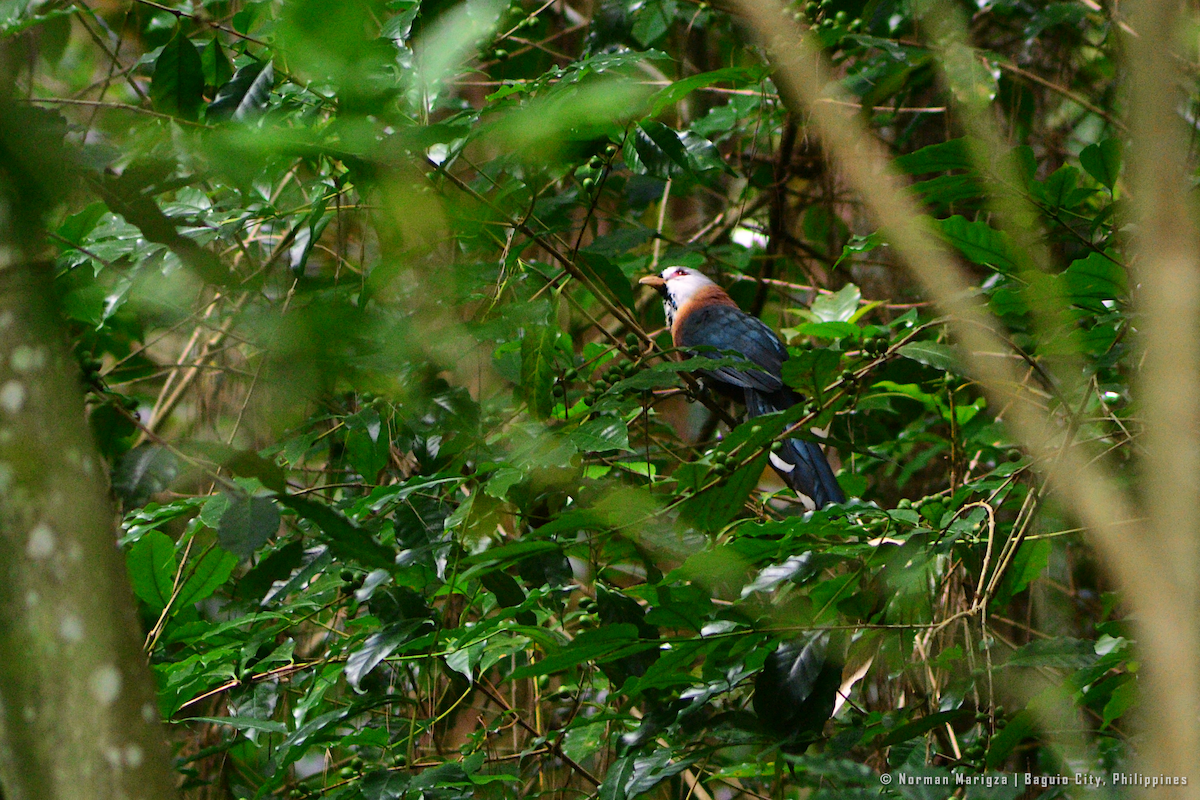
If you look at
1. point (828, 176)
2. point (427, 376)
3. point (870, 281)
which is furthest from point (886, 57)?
point (427, 376)

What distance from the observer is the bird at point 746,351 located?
2.69 metres

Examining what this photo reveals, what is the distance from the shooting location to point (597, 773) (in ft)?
7.21

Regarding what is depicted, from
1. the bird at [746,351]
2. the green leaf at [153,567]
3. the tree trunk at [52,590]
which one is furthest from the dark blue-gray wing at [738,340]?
the tree trunk at [52,590]

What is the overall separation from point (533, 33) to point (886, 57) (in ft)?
3.56

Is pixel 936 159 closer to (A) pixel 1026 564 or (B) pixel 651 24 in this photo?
(A) pixel 1026 564

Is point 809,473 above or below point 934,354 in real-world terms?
below

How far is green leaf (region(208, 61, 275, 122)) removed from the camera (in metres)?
1.77

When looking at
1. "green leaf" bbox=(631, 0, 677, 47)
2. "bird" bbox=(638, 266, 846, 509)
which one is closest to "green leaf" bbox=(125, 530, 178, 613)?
"bird" bbox=(638, 266, 846, 509)

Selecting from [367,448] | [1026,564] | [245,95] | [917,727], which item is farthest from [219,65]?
[1026,564]

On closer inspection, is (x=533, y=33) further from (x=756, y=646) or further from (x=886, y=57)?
(x=756, y=646)

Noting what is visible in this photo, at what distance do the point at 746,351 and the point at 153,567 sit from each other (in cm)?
205

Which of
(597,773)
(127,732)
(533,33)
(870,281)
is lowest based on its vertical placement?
(597,773)

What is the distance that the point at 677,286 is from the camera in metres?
3.92

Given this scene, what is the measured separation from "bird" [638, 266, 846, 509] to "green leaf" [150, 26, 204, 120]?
4.75ft
